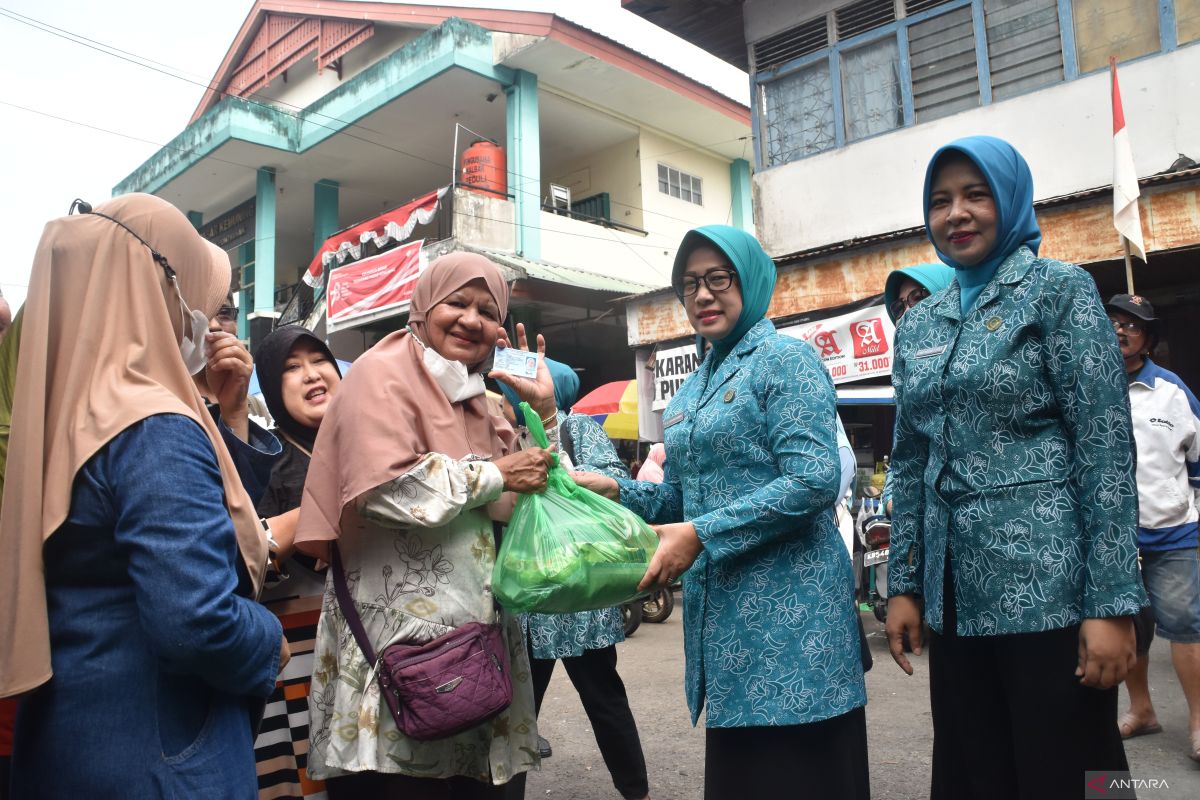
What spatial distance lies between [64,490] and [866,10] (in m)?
9.70

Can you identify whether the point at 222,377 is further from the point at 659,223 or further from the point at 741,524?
the point at 659,223

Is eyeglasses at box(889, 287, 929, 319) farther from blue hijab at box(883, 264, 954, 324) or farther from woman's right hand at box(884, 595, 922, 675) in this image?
woman's right hand at box(884, 595, 922, 675)

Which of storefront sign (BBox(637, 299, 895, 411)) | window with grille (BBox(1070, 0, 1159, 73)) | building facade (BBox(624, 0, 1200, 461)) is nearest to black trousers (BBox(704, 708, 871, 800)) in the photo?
building facade (BBox(624, 0, 1200, 461))

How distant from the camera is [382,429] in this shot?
1967 millimetres

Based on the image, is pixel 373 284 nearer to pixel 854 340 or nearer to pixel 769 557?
pixel 854 340

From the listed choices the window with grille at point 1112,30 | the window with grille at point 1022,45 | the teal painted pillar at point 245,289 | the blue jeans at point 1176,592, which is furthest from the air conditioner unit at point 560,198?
the blue jeans at point 1176,592

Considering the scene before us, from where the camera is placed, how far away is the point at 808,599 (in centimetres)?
198

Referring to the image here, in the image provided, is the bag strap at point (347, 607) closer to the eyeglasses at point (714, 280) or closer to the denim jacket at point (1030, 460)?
the eyeglasses at point (714, 280)

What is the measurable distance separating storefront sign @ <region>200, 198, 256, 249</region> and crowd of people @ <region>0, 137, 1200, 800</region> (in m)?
15.2

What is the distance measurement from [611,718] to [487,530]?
1.51m

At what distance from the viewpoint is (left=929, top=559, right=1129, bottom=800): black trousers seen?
1.74 metres

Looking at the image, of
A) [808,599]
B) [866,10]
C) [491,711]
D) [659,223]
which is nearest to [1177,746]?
[808,599]

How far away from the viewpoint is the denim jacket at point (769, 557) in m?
1.93

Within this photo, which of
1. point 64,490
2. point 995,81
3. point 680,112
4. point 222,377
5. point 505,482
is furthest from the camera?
point 680,112
